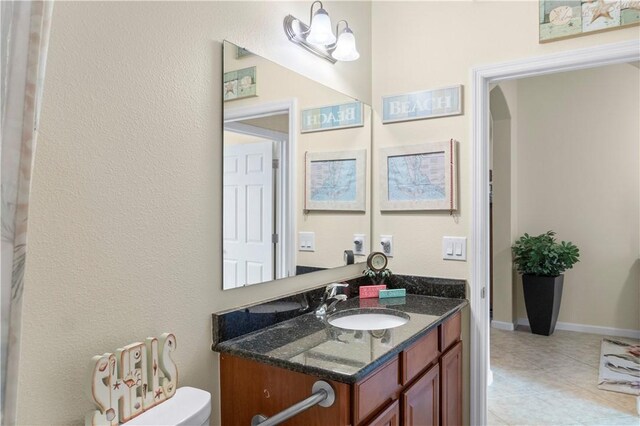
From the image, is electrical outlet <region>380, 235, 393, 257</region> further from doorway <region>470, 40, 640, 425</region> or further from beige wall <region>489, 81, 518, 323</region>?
beige wall <region>489, 81, 518, 323</region>

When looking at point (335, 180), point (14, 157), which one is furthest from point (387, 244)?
point (14, 157)

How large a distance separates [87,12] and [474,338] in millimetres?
2158

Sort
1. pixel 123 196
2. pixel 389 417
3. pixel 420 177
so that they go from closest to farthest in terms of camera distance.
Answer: pixel 123 196 < pixel 389 417 < pixel 420 177

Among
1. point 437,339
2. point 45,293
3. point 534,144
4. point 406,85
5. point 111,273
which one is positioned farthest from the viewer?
point 534,144

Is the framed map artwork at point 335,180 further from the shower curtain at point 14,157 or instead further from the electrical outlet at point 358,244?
the shower curtain at point 14,157

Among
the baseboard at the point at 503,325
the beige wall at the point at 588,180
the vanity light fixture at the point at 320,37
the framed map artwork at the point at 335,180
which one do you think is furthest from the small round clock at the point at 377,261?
the beige wall at the point at 588,180

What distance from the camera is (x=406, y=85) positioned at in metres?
2.40

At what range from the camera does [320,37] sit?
1849mm

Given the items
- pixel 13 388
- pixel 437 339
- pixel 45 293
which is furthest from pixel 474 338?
pixel 13 388

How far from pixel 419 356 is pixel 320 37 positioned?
4.60 ft

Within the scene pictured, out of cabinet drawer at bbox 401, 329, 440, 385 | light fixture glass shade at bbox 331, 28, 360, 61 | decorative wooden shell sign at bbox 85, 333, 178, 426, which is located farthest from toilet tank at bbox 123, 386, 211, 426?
light fixture glass shade at bbox 331, 28, 360, 61

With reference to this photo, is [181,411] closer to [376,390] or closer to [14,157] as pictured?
[376,390]

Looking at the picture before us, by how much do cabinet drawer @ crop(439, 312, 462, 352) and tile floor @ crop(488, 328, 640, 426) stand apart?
100cm

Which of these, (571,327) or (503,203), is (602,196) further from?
(571,327)
